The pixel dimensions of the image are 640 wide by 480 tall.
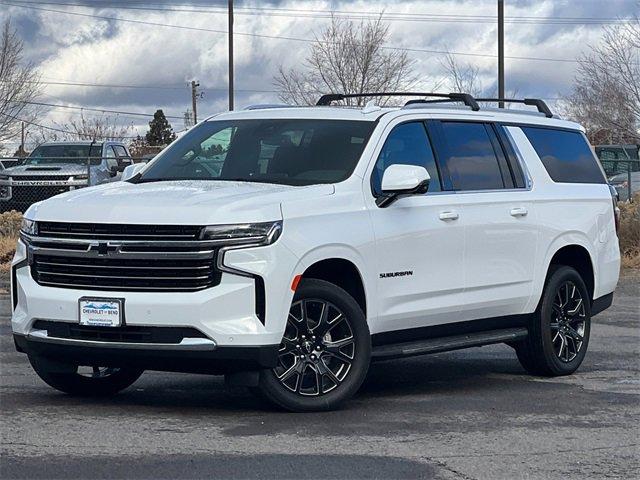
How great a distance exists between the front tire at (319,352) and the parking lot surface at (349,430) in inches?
5.4

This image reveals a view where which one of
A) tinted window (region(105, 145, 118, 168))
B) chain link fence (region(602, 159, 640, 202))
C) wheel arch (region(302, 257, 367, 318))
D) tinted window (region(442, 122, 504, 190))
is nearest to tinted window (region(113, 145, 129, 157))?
tinted window (region(105, 145, 118, 168))

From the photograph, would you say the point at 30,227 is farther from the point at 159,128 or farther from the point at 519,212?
the point at 159,128

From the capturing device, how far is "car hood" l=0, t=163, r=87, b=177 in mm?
25750

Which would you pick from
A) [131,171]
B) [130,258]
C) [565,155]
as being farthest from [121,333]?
[565,155]

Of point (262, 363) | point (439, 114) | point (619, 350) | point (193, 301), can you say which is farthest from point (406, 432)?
point (619, 350)

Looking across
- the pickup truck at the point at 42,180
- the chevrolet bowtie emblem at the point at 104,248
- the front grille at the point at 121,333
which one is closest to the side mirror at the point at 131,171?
the chevrolet bowtie emblem at the point at 104,248

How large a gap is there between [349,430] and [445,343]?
1728 mm

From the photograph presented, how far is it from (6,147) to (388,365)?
4197 cm

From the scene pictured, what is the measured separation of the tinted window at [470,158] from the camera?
9250mm

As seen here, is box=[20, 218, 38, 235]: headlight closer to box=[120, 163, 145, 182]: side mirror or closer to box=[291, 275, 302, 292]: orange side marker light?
box=[120, 163, 145, 182]: side mirror

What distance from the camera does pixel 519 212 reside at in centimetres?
955

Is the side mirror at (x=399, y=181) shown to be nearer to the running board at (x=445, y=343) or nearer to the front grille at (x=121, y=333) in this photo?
the running board at (x=445, y=343)

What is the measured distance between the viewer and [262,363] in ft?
24.4

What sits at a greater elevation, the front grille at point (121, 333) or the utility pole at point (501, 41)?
the utility pole at point (501, 41)
